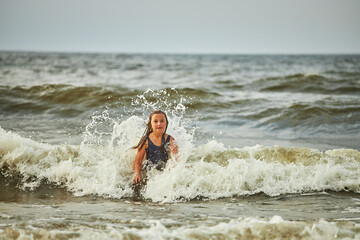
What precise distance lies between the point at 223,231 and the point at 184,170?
1898 mm

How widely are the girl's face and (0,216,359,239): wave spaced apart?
1.98 metres

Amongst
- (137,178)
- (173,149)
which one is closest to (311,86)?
(173,149)

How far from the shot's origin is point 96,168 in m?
6.04

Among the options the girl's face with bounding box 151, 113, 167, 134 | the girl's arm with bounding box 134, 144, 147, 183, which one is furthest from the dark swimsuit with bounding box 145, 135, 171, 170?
the girl's face with bounding box 151, 113, 167, 134

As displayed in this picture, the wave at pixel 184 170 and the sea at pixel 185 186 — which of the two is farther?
the wave at pixel 184 170

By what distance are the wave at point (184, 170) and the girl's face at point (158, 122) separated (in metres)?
0.55

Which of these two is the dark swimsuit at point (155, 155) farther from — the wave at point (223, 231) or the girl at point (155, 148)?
the wave at point (223, 231)

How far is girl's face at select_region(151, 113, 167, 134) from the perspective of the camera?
561 centimetres

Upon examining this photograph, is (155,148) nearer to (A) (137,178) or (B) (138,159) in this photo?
(B) (138,159)

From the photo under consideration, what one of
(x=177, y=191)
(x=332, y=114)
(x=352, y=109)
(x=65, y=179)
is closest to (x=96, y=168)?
(x=65, y=179)

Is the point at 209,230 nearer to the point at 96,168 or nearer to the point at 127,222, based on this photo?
the point at 127,222

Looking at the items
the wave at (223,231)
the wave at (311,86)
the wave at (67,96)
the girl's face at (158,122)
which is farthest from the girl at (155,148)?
the wave at (311,86)

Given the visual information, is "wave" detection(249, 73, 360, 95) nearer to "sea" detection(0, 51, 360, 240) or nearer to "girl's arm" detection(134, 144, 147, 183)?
"sea" detection(0, 51, 360, 240)

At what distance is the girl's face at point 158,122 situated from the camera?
561 centimetres
